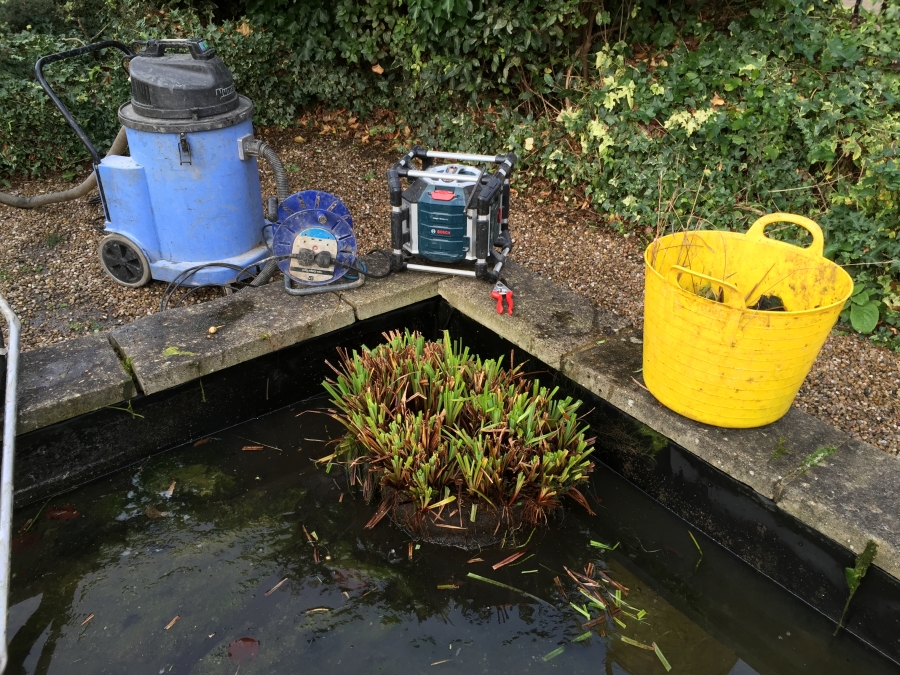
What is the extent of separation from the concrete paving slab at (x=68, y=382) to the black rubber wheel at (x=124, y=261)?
90cm

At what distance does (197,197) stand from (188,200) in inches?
1.9

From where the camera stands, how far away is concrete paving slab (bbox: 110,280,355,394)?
9.20ft

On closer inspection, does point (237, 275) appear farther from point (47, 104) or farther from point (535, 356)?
point (47, 104)

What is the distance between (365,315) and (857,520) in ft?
6.97

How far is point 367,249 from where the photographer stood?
14.0 feet

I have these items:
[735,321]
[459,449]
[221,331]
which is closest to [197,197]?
[221,331]

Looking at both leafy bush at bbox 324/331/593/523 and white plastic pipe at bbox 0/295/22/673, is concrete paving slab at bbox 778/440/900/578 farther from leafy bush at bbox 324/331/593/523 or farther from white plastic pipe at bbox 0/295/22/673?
white plastic pipe at bbox 0/295/22/673

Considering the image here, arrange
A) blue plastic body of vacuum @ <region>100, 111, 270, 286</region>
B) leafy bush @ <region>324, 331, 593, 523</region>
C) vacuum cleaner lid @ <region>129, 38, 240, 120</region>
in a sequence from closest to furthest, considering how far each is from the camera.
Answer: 1. leafy bush @ <region>324, 331, 593, 523</region>
2. vacuum cleaner lid @ <region>129, 38, 240, 120</region>
3. blue plastic body of vacuum @ <region>100, 111, 270, 286</region>

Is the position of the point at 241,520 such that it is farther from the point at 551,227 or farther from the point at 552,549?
the point at 551,227

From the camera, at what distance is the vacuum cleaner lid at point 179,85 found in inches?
127

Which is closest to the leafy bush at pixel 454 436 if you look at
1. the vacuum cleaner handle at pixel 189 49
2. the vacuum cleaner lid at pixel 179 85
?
the vacuum cleaner lid at pixel 179 85

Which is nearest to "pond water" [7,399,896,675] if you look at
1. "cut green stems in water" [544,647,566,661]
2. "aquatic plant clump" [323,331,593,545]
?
"cut green stems in water" [544,647,566,661]

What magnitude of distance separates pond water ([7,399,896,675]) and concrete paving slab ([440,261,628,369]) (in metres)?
0.61

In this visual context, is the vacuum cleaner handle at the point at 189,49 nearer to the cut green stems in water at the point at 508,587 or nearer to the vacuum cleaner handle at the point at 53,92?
the vacuum cleaner handle at the point at 53,92
